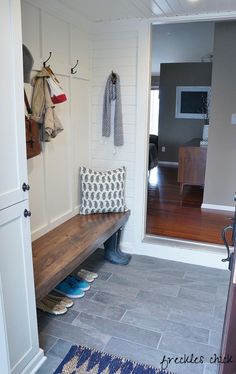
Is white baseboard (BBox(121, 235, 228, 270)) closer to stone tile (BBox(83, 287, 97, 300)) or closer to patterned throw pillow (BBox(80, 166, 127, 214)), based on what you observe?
patterned throw pillow (BBox(80, 166, 127, 214))

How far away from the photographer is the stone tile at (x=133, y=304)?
95.8 inches

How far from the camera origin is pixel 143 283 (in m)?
2.82

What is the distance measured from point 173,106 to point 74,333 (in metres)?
6.41

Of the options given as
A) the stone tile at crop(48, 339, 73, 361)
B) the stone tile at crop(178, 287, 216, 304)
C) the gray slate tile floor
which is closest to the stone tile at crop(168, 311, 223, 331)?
the gray slate tile floor

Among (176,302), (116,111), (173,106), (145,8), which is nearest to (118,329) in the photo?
(176,302)

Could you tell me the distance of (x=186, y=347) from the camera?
2070 mm

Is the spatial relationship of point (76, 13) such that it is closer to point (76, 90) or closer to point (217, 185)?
point (76, 90)

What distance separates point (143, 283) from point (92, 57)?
213 cm

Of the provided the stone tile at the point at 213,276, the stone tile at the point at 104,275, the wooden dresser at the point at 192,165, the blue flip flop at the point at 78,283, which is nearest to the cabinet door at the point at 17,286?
the blue flip flop at the point at 78,283

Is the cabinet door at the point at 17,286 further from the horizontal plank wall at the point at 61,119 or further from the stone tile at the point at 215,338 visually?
the stone tile at the point at 215,338

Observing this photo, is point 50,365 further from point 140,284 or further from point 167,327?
point 140,284

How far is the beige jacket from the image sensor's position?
2307 millimetres

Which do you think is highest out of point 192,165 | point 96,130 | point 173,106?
point 173,106

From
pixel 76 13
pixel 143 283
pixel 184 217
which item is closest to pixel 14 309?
pixel 143 283
